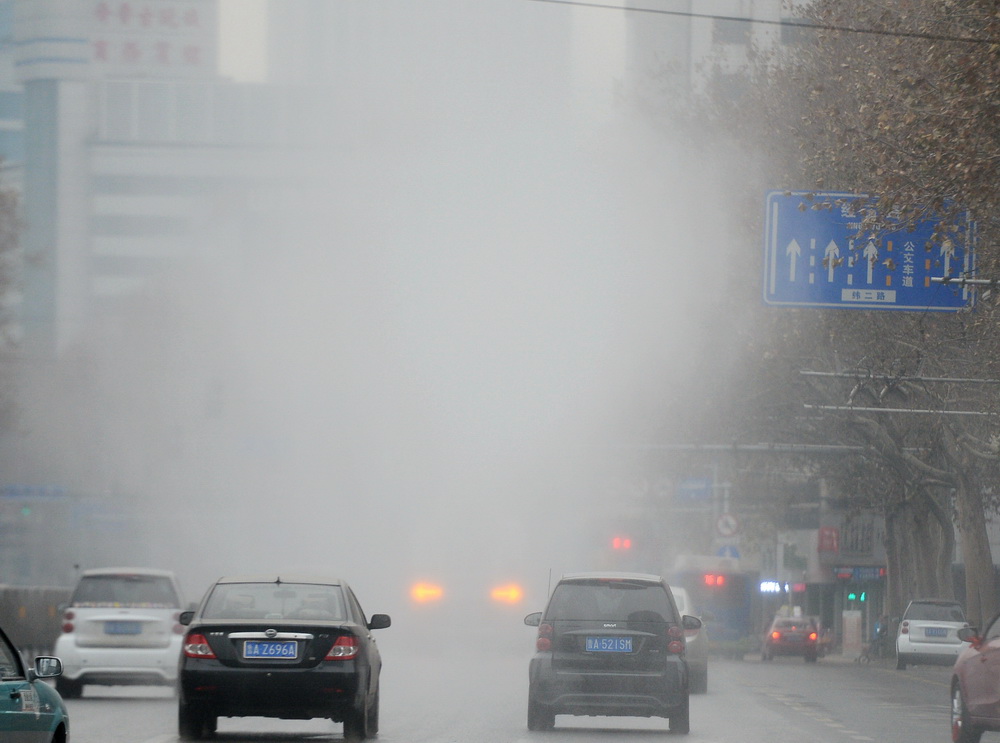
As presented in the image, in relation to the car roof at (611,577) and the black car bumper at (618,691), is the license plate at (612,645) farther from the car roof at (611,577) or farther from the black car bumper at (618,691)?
the car roof at (611,577)

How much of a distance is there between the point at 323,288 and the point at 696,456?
54.7m

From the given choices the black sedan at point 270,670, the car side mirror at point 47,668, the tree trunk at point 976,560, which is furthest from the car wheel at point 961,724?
the tree trunk at point 976,560

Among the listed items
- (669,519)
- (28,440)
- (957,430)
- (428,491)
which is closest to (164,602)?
(957,430)

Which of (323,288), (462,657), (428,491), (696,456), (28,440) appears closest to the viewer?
(462,657)

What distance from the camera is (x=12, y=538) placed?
78500mm

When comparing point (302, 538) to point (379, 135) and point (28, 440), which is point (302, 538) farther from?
point (379, 135)

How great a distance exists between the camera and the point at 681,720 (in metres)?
16.7

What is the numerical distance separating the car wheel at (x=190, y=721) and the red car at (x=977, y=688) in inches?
255

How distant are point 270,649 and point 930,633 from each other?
2929 centimetres

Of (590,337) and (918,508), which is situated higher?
(590,337)

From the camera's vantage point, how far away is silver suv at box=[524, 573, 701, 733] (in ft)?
53.8

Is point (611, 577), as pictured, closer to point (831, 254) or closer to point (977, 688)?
point (977, 688)

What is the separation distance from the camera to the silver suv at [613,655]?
53.8 feet

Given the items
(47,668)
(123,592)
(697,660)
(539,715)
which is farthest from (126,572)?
(47,668)
